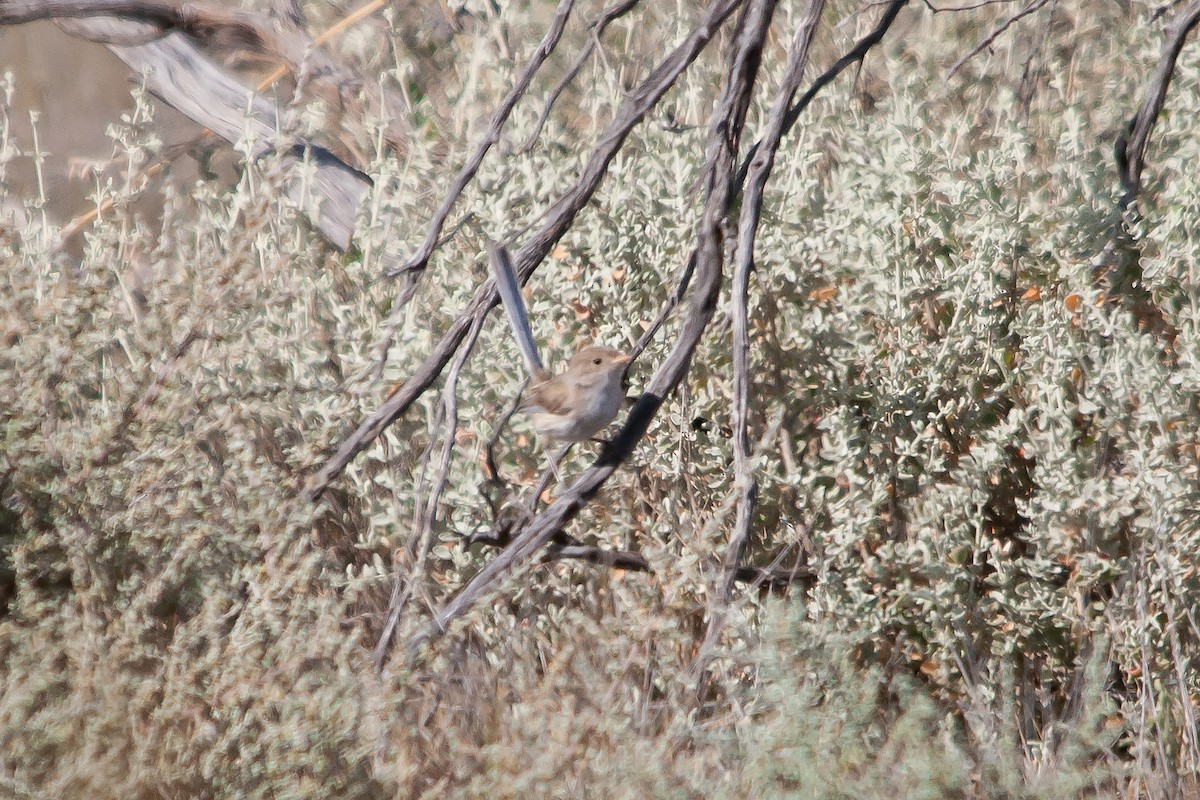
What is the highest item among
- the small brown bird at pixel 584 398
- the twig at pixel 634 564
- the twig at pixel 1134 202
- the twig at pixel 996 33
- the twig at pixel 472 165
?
the twig at pixel 996 33

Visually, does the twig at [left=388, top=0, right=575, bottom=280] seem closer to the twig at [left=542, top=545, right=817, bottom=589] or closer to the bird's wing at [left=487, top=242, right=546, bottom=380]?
the bird's wing at [left=487, top=242, right=546, bottom=380]

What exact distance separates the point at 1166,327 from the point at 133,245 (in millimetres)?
3276

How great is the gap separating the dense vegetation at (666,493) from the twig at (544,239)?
18cm

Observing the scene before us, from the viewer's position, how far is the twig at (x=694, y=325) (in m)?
2.24

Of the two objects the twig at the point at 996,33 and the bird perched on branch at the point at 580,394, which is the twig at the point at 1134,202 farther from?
the bird perched on branch at the point at 580,394

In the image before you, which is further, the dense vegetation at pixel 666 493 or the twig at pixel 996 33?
the twig at pixel 996 33

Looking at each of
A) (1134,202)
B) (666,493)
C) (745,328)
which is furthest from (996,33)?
(666,493)

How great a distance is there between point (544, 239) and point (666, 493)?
138 centimetres

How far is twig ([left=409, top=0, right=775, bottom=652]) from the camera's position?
2.24 meters

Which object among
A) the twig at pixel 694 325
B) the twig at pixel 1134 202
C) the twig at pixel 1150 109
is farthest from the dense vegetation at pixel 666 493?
the twig at pixel 694 325

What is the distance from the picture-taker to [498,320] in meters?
3.61

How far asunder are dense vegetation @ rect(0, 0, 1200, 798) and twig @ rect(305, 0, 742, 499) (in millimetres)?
181

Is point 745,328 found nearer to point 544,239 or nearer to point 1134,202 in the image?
point 544,239

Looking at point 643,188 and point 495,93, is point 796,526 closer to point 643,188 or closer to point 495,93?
point 643,188
